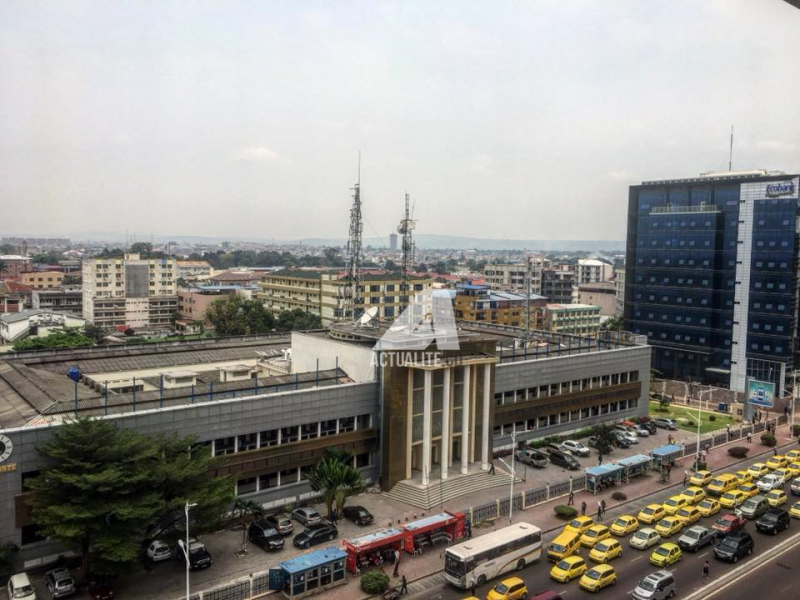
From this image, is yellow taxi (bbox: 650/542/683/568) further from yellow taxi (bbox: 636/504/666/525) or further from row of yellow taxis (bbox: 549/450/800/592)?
yellow taxi (bbox: 636/504/666/525)

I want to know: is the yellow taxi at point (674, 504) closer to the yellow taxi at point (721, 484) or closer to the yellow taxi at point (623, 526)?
the yellow taxi at point (623, 526)

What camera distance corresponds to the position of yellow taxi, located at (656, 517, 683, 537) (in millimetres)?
37906

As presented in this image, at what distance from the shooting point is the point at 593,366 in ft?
193

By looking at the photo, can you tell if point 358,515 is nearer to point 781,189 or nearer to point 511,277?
point 781,189

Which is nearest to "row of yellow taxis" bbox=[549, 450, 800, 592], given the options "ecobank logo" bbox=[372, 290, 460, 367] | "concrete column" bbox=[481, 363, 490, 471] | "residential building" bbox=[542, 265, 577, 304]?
"concrete column" bbox=[481, 363, 490, 471]

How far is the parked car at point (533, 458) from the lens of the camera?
49.7 m

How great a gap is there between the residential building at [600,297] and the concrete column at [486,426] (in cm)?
12345

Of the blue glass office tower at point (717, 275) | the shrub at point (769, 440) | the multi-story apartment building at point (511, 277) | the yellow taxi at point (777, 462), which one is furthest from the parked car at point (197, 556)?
the multi-story apartment building at point (511, 277)

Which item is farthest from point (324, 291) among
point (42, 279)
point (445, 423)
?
point (42, 279)

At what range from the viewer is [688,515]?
40.1 m

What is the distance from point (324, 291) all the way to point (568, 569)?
95.8 meters

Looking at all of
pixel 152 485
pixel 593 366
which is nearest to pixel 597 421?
pixel 593 366

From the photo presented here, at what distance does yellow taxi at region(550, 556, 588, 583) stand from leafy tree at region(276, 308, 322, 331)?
8409 centimetres

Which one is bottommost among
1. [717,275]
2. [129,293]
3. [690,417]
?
[690,417]
